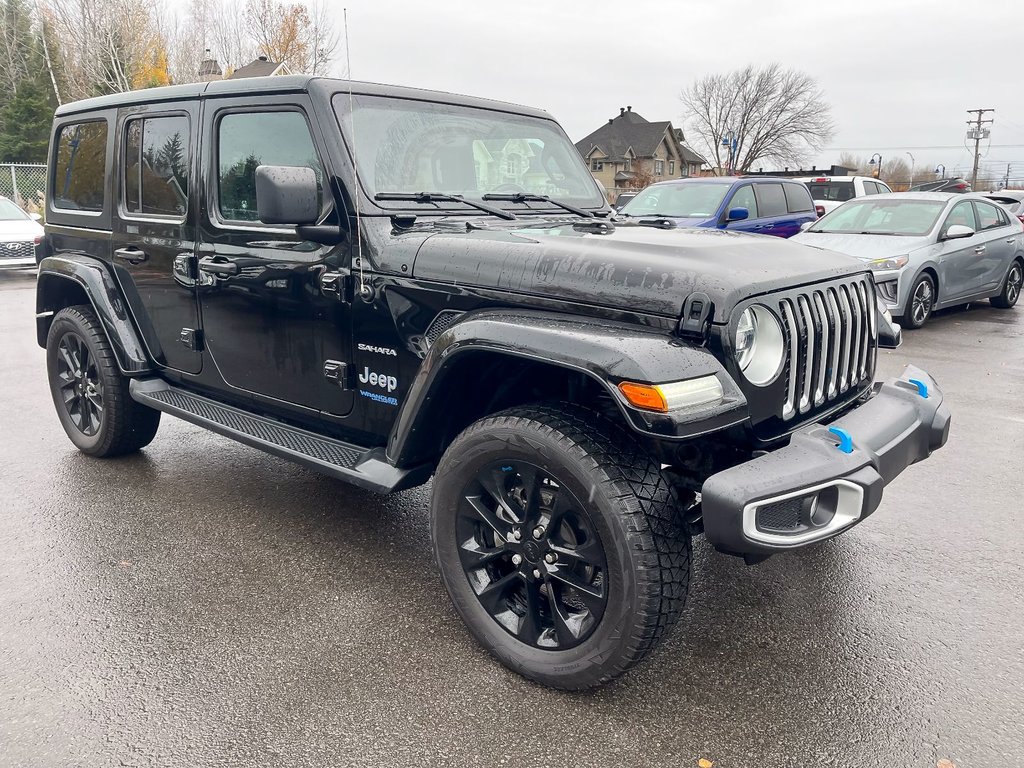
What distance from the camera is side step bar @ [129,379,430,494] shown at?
9.64 feet

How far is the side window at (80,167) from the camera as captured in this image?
4.34 meters

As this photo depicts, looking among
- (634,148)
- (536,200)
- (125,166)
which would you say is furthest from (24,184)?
(634,148)

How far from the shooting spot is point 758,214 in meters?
10.9

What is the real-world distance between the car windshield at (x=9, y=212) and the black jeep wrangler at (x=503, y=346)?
12677 millimetres

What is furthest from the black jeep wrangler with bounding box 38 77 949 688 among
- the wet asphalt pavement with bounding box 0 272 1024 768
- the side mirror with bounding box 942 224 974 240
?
the side mirror with bounding box 942 224 974 240

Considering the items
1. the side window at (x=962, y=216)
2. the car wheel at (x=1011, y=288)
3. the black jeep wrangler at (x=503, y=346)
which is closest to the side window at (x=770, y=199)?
the side window at (x=962, y=216)

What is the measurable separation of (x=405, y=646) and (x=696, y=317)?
5.11 feet

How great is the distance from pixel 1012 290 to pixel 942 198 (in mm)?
2378

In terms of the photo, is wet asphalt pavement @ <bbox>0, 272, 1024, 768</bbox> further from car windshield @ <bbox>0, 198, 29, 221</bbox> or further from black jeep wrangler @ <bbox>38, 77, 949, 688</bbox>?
car windshield @ <bbox>0, 198, 29, 221</bbox>

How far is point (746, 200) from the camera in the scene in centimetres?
1073

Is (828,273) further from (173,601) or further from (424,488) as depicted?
(173,601)

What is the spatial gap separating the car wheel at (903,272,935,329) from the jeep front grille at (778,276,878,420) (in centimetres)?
677

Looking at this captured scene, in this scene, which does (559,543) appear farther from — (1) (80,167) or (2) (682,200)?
(2) (682,200)

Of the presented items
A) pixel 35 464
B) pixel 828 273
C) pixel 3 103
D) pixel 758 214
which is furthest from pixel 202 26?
pixel 828 273
